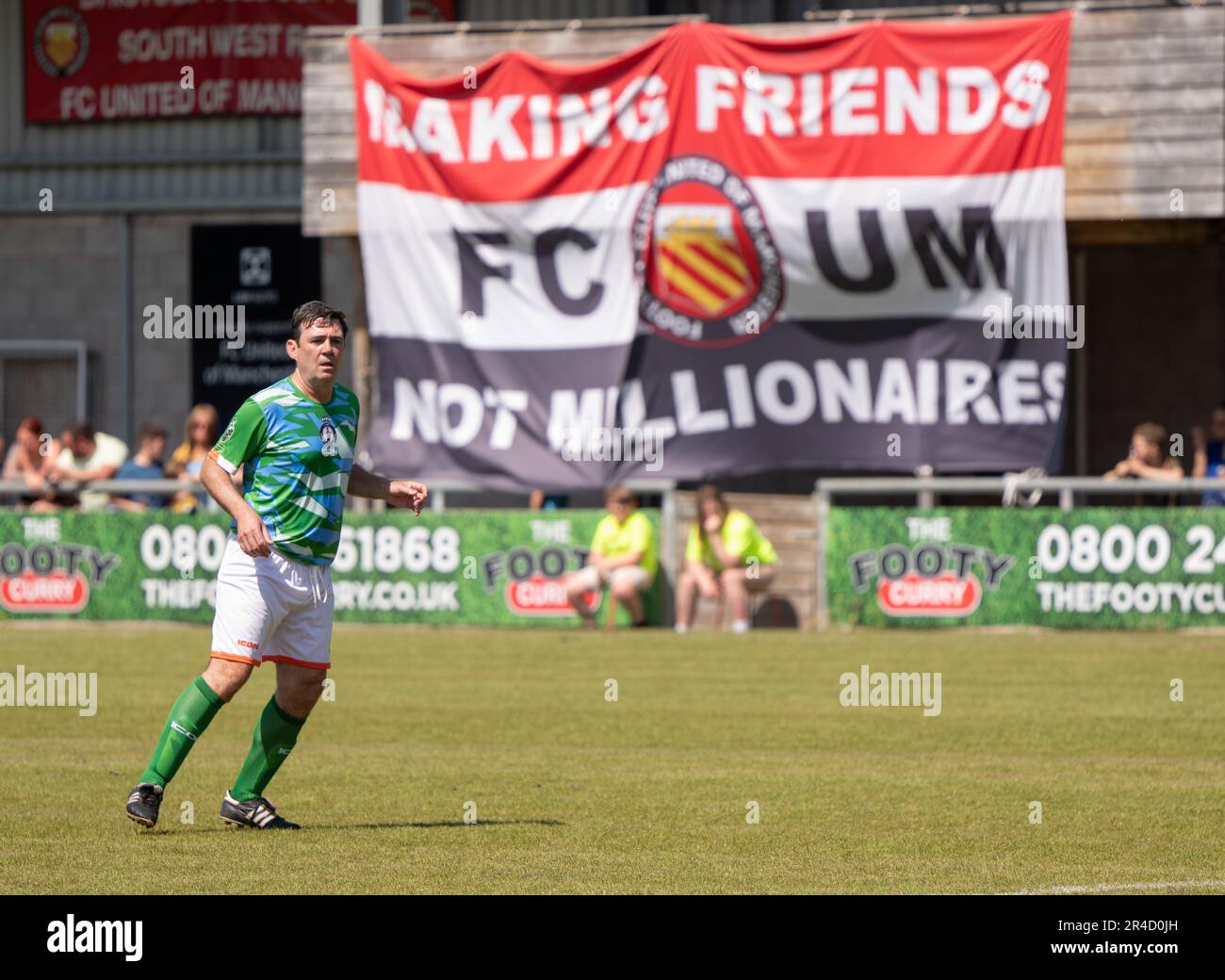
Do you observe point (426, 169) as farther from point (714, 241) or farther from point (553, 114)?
point (714, 241)

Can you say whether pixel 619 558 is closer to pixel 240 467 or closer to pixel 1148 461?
pixel 1148 461

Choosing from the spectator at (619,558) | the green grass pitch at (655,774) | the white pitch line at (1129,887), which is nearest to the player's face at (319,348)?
the green grass pitch at (655,774)

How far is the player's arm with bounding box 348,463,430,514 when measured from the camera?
31.0ft

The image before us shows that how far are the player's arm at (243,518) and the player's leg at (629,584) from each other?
11.8 m

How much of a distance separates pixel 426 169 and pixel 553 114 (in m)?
1.47

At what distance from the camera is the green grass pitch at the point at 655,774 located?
8.19 meters

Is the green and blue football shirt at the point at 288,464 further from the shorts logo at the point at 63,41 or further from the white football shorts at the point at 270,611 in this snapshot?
the shorts logo at the point at 63,41

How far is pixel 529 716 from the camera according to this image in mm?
14117

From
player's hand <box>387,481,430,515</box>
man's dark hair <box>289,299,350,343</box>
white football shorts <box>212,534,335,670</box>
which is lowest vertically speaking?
white football shorts <box>212,534,335,670</box>

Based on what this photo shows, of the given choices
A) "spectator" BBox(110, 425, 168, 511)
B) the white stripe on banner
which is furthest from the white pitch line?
"spectator" BBox(110, 425, 168, 511)

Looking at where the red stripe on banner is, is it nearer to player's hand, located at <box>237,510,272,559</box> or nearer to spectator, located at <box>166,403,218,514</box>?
spectator, located at <box>166,403,218,514</box>

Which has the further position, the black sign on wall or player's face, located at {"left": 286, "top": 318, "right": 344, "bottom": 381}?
the black sign on wall

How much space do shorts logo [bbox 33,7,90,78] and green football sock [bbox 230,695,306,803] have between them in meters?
25.1
